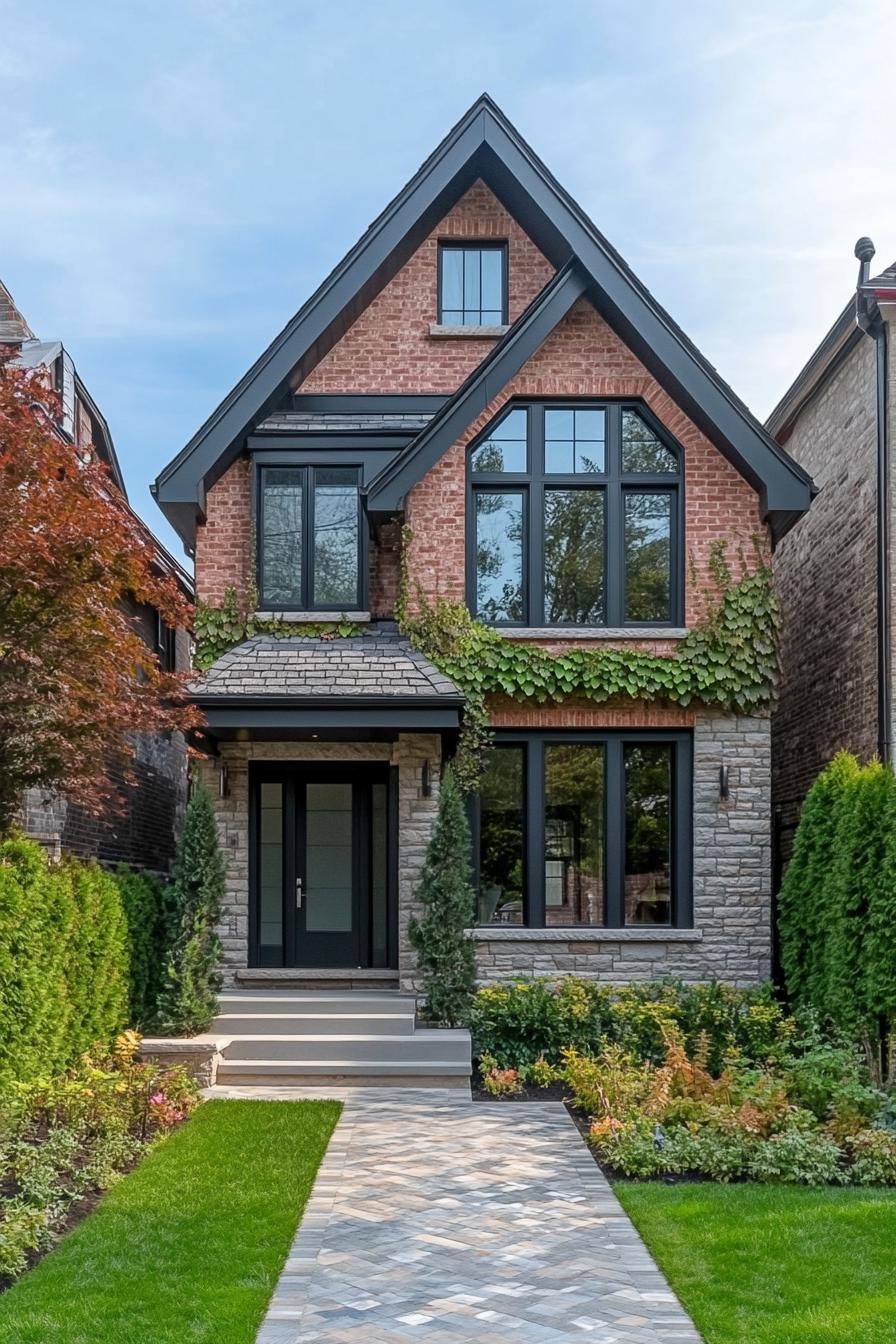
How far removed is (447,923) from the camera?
11.9 metres

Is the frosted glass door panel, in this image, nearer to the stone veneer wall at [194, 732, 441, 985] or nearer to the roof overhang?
the stone veneer wall at [194, 732, 441, 985]

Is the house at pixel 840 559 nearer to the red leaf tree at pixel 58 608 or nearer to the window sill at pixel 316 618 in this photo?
the window sill at pixel 316 618

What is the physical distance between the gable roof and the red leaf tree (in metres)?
3.51

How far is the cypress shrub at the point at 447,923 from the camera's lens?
38.9ft

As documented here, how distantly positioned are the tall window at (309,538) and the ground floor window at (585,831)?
2.51 metres

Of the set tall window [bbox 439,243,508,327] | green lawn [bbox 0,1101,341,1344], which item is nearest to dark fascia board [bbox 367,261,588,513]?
tall window [bbox 439,243,508,327]

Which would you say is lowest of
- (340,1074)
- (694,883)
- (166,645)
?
(340,1074)

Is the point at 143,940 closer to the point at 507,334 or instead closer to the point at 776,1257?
the point at 507,334

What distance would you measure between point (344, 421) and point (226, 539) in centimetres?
187

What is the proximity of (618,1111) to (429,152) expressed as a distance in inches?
404

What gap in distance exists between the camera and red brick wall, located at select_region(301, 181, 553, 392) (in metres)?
14.9

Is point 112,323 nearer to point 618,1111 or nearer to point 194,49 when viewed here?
point 194,49

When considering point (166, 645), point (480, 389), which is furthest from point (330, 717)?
point (166, 645)

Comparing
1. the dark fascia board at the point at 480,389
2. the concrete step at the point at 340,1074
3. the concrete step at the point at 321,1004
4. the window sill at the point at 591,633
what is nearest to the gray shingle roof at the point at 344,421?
the dark fascia board at the point at 480,389
